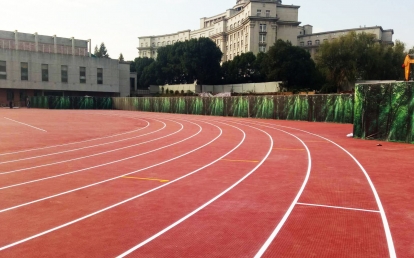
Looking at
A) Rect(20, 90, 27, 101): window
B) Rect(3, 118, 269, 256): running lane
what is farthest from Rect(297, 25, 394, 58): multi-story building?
Rect(3, 118, 269, 256): running lane

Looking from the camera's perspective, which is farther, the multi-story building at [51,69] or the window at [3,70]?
the multi-story building at [51,69]

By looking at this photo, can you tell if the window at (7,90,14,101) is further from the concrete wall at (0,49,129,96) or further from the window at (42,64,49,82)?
the window at (42,64,49,82)

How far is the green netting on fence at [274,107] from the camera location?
2570cm

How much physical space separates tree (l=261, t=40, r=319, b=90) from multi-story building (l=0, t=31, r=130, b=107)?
34467 mm

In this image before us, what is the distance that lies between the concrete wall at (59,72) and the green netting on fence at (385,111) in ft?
196

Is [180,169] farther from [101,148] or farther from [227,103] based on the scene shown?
[227,103]

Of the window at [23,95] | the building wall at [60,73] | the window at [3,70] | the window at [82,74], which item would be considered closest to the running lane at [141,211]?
the window at [3,70]

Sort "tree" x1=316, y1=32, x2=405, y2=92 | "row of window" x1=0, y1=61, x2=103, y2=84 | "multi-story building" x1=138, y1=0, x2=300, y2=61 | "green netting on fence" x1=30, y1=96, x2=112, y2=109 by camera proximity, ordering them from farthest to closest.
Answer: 1. "multi-story building" x1=138, y1=0, x2=300, y2=61
2. "row of window" x1=0, y1=61, x2=103, y2=84
3. "green netting on fence" x1=30, y1=96, x2=112, y2=109
4. "tree" x1=316, y1=32, x2=405, y2=92

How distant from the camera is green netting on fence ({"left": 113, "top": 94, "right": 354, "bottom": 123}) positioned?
84.3 feet

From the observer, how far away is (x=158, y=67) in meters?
78.8

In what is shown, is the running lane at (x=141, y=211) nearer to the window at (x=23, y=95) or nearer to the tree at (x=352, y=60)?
the tree at (x=352, y=60)

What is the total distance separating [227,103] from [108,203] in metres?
31.2

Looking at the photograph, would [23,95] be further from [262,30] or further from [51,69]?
[262,30]

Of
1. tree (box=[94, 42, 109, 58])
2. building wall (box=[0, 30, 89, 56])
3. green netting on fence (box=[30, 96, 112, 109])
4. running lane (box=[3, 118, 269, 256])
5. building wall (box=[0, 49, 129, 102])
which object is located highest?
tree (box=[94, 42, 109, 58])
